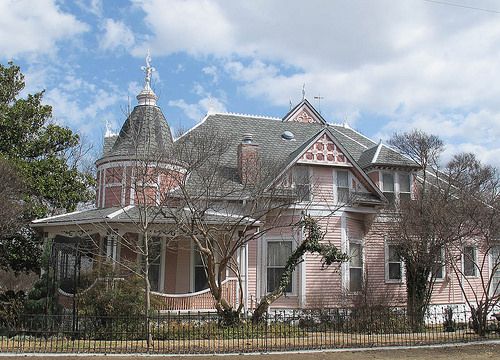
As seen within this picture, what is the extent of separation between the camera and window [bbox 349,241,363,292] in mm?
22000

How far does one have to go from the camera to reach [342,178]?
2241 centimetres

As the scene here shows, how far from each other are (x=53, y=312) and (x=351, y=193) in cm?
1164

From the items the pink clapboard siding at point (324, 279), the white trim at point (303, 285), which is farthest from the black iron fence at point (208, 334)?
the pink clapboard siding at point (324, 279)

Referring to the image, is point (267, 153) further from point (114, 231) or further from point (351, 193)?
point (114, 231)

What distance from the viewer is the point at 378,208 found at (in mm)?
22328

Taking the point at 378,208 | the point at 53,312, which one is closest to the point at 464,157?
the point at 378,208

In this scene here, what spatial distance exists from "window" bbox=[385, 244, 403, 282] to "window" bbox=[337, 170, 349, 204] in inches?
114

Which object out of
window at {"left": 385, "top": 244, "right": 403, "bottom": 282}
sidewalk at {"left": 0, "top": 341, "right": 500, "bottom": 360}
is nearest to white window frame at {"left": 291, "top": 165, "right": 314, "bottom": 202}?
window at {"left": 385, "top": 244, "right": 403, "bottom": 282}

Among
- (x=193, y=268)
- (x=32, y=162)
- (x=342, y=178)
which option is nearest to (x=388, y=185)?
(x=342, y=178)

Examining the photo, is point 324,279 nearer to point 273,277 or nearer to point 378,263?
point 273,277

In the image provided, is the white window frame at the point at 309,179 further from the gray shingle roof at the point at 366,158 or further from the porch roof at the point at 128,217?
the gray shingle roof at the point at 366,158

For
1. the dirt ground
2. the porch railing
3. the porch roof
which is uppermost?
the porch roof

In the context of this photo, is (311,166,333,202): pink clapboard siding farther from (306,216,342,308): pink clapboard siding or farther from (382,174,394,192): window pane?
(382,174,394,192): window pane

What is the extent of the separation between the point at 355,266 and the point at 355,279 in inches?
19.9
